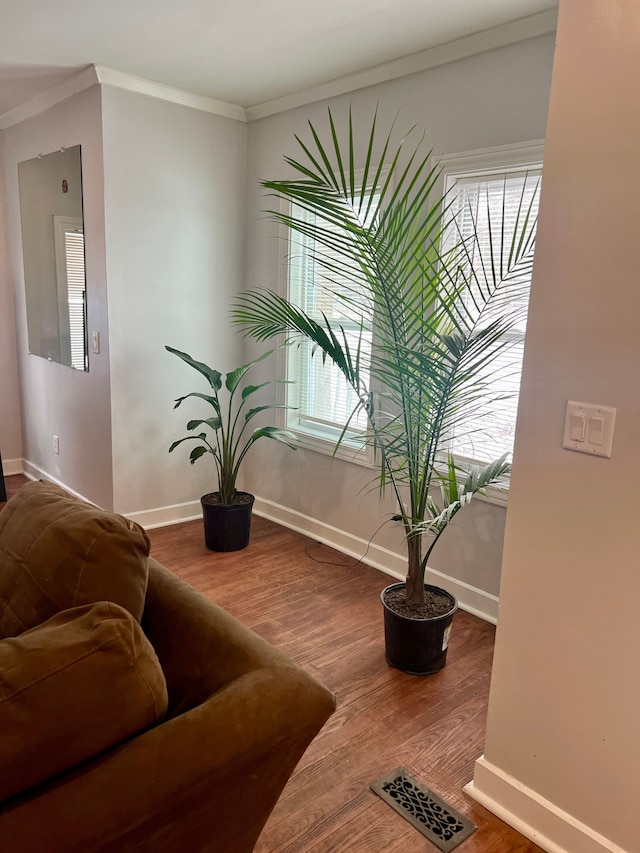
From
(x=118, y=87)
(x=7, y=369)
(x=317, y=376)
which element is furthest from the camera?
(x=7, y=369)

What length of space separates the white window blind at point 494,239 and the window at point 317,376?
0.77 meters

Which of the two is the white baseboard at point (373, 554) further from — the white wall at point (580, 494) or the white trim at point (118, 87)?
the white trim at point (118, 87)

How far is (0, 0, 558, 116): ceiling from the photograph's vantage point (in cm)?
239

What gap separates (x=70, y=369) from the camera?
12.8 feet

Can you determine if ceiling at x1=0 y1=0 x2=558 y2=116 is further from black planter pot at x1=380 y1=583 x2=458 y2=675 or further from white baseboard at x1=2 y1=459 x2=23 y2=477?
white baseboard at x1=2 y1=459 x2=23 y2=477

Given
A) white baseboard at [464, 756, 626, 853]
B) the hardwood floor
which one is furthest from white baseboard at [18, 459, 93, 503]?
white baseboard at [464, 756, 626, 853]

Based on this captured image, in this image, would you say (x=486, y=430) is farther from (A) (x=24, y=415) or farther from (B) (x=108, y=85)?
(A) (x=24, y=415)

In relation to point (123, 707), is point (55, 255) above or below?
above

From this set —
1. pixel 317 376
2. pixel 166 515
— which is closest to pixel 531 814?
pixel 317 376

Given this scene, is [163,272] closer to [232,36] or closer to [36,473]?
[232,36]

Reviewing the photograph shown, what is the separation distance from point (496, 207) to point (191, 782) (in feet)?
7.91

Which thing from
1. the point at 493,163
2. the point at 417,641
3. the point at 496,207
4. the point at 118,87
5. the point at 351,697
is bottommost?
the point at 351,697

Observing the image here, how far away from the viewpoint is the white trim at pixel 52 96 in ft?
10.6

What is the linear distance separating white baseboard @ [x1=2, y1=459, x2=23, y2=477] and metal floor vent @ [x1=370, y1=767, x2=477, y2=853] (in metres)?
3.92
